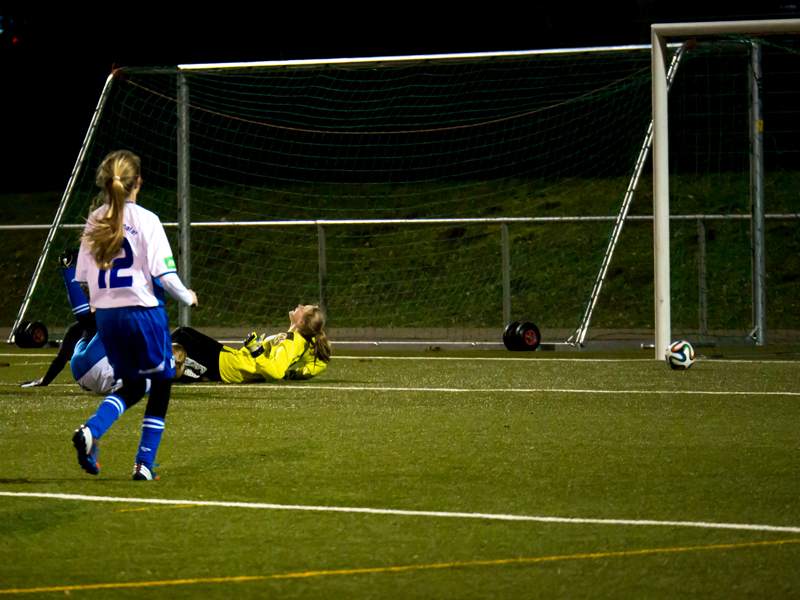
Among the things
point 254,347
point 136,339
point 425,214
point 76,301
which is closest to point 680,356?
point 254,347

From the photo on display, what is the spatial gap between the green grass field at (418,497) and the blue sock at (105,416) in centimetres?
24

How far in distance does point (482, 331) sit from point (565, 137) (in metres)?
4.80

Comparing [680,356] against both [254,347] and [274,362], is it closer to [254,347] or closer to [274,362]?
[274,362]

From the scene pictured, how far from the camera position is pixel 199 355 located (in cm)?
953

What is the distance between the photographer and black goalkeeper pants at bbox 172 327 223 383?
9367 millimetres

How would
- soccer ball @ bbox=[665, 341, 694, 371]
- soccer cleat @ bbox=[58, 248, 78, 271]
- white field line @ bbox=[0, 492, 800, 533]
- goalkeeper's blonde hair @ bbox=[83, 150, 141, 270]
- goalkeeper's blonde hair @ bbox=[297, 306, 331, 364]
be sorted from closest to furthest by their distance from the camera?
white field line @ bbox=[0, 492, 800, 533] < goalkeeper's blonde hair @ bbox=[83, 150, 141, 270] < soccer cleat @ bbox=[58, 248, 78, 271] < goalkeeper's blonde hair @ bbox=[297, 306, 331, 364] < soccer ball @ bbox=[665, 341, 694, 371]

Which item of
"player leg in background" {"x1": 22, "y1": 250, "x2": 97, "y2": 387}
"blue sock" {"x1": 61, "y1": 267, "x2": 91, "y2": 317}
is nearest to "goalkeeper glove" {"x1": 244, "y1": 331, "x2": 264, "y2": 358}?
"player leg in background" {"x1": 22, "y1": 250, "x2": 97, "y2": 387}

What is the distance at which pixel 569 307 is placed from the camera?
1678 centimetres

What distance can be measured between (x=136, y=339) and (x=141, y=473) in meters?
0.59

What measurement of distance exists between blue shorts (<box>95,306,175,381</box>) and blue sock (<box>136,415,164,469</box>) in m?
0.20

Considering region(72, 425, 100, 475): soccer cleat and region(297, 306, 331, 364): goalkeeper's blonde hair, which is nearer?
region(72, 425, 100, 475): soccer cleat

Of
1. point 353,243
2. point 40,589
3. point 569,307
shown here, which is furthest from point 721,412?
point 353,243

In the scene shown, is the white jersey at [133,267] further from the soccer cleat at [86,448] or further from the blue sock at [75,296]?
the blue sock at [75,296]

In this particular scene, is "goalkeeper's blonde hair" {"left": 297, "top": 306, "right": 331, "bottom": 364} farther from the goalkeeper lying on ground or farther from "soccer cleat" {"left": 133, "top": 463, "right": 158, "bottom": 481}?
"soccer cleat" {"left": 133, "top": 463, "right": 158, "bottom": 481}
